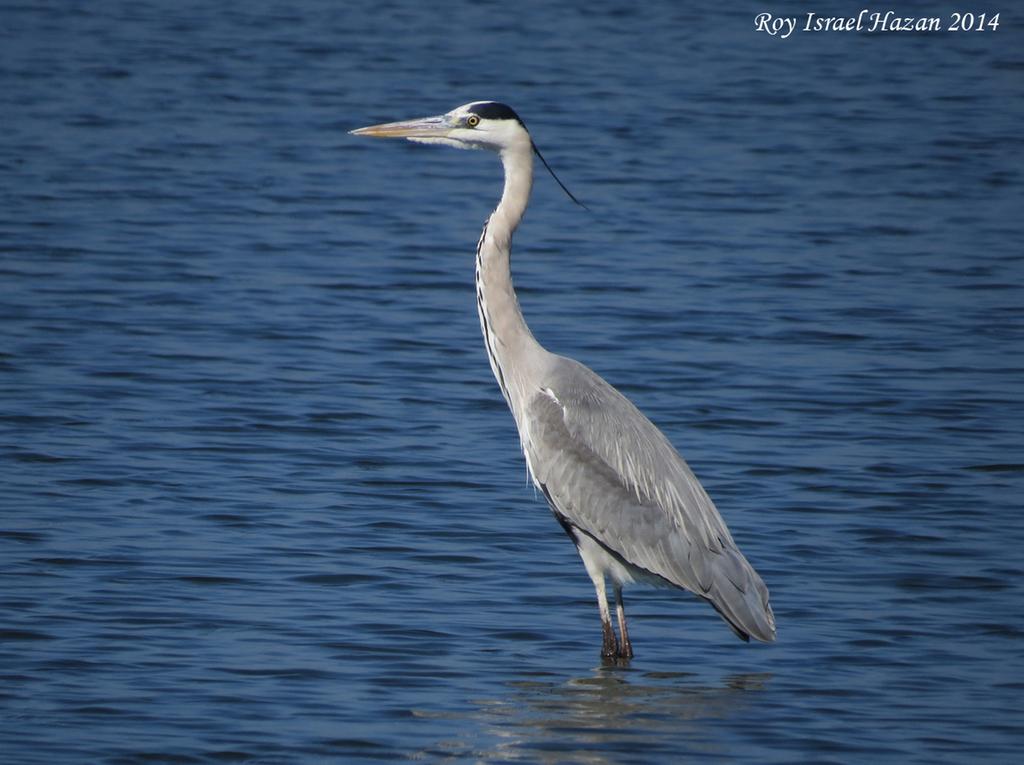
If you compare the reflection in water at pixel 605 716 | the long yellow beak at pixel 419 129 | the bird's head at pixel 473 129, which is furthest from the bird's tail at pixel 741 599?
the long yellow beak at pixel 419 129

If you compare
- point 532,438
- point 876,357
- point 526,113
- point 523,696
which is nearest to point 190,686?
point 523,696

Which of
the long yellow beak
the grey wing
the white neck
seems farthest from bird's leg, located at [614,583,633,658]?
the long yellow beak

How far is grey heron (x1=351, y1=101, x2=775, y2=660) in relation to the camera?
22.2ft

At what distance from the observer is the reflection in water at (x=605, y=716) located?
590 centimetres

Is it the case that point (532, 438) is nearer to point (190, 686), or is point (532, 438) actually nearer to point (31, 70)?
point (190, 686)

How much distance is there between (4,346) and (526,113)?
350 inches

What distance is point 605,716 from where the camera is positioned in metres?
6.22

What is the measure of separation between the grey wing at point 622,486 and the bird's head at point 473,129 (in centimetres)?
94

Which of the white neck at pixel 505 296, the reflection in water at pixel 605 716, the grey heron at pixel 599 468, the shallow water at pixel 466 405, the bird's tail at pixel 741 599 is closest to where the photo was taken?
the reflection in water at pixel 605 716

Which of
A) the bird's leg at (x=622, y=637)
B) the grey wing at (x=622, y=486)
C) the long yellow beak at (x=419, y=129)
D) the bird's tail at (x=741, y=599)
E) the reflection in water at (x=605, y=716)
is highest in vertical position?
the long yellow beak at (x=419, y=129)

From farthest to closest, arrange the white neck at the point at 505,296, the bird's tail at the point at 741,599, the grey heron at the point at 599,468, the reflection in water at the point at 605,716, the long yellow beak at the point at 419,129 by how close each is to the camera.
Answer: the long yellow beak at the point at 419,129, the white neck at the point at 505,296, the grey heron at the point at 599,468, the bird's tail at the point at 741,599, the reflection in water at the point at 605,716

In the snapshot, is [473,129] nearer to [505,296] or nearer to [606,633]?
[505,296]

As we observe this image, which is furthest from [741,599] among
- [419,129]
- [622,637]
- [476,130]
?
[419,129]

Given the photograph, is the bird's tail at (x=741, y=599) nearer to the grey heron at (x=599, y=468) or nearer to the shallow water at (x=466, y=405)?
the grey heron at (x=599, y=468)
